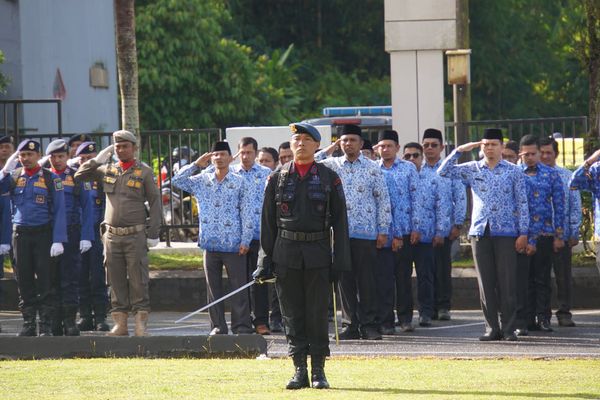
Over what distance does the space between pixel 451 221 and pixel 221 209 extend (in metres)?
2.95

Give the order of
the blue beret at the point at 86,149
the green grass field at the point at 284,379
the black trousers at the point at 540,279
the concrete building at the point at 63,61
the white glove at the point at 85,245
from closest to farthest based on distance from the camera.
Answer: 1. the green grass field at the point at 284,379
2. the white glove at the point at 85,245
3. the black trousers at the point at 540,279
4. the blue beret at the point at 86,149
5. the concrete building at the point at 63,61

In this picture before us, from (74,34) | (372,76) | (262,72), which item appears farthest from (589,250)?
(372,76)

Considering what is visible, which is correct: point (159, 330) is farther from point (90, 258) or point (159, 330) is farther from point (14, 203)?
point (14, 203)

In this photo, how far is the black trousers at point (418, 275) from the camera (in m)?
17.1

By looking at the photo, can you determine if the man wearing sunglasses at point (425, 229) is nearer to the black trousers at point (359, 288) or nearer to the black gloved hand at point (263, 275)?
the black trousers at point (359, 288)

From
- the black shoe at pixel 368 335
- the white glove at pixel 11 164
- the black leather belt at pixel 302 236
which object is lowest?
the black shoe at pixel 368 335

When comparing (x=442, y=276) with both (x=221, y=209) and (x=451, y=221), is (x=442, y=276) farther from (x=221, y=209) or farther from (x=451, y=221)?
(x=221, y=209)

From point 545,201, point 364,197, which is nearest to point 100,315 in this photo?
point 364,197

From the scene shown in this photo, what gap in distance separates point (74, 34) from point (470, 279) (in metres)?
13.5

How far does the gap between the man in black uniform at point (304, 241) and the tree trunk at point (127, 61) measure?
342 inches

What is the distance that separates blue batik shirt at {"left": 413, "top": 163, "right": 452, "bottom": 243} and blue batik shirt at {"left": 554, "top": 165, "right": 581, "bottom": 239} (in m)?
1.50

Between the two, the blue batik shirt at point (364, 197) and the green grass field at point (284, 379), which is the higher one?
the blue batik shirt at point (364, 197)

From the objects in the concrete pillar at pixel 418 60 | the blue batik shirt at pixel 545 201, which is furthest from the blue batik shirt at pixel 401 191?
the concrete pillar at pixel 418 60

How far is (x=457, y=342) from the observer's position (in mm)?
15516
